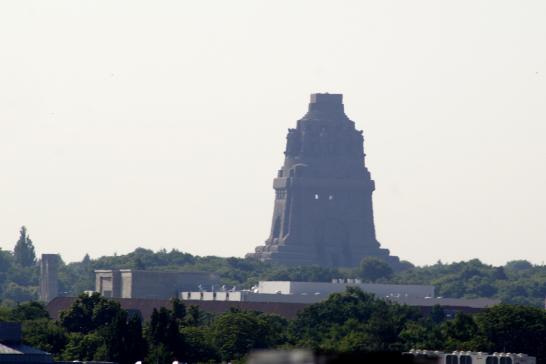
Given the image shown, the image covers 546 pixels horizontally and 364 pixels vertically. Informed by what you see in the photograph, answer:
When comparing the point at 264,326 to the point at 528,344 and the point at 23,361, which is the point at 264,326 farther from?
the point at 23,361

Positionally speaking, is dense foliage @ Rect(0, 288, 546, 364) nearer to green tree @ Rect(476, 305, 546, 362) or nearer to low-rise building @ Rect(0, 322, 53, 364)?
green tree @ Rect(476, 305, 546, 362)

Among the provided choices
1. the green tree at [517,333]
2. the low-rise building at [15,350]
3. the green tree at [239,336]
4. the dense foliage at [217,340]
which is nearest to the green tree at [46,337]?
the dense foliage at [217,340]

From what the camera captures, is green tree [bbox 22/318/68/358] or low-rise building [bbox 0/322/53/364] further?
green tree [bbox 22/318/68/358]

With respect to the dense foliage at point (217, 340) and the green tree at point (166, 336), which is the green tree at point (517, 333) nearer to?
the dense foliage at point (217, 340)

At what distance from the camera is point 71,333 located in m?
198

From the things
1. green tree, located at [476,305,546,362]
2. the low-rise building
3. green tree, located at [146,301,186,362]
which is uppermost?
green tree, located at [476,305,546,362]

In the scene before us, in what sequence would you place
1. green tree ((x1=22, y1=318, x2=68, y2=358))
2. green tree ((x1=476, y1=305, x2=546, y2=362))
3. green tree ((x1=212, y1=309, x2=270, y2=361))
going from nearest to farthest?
green tree ((x1=22, y1=318, x2=68, y2=358)), green tree ((x1=212, y1=309, x2=270, y2=361)), green tree ((x1=476, y1=305, x2=546, y2=362))

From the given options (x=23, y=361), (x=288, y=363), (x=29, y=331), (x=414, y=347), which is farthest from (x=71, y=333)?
(x=288, y=363)

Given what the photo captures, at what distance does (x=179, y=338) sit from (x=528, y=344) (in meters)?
36.2

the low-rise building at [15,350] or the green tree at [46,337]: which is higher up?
the green tree at [46,337]

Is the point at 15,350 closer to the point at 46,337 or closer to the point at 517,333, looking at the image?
the point at 46,337

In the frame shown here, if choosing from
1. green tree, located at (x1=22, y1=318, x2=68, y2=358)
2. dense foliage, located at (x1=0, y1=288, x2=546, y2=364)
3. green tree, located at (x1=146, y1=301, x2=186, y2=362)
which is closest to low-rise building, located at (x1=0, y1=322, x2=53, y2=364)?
dense foliage, located at (x1=0, y1=288, x2=546, y2=364)

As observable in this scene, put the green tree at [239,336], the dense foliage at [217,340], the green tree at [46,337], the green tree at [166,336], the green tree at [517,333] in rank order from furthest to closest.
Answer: the green tree at [517,333] → the green tree at [239,336] → the green tree at [46,337] → the green tree at [166,336] → the dense foliage at [217,340]

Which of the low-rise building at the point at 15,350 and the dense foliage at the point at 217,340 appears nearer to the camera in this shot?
the low-rise building at the point at 15,350
